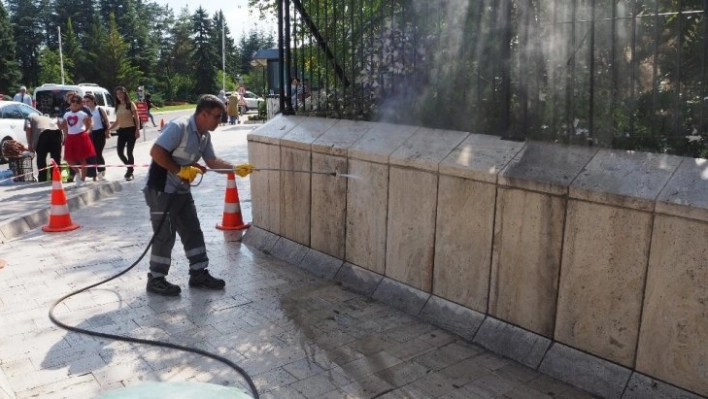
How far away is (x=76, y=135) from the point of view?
32.3 ft

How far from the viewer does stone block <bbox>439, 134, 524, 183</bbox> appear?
3830mm

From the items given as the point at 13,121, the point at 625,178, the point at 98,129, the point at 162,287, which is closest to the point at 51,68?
the point at 13,121

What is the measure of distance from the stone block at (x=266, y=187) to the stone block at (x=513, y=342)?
2.83m

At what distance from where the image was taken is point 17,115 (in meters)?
14.9

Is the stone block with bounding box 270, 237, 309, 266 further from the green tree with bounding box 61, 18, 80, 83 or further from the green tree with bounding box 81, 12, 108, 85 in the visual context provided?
the green tree with bounding box 81, 12, 108, 85

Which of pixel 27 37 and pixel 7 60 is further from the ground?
pixel 27 37

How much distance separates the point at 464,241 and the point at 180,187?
2445 millimetres

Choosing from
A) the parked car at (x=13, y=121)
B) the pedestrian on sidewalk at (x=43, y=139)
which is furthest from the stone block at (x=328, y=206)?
the parked car at (x=13, y=121)

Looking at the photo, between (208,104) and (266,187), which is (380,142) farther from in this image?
(266,187)

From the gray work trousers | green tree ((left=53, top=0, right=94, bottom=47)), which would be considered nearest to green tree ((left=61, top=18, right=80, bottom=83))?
green tree ((left=53, top=0, right=94, bottom=47))

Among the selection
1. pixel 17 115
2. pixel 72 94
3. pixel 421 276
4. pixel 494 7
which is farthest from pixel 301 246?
pixel 17 115

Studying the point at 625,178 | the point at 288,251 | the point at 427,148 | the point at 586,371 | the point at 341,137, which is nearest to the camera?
the point at 625,178

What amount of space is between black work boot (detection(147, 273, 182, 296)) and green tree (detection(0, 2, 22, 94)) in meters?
54.6

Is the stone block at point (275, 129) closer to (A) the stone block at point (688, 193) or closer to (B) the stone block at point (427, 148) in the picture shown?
(B) the stone block at point (427, 148)
